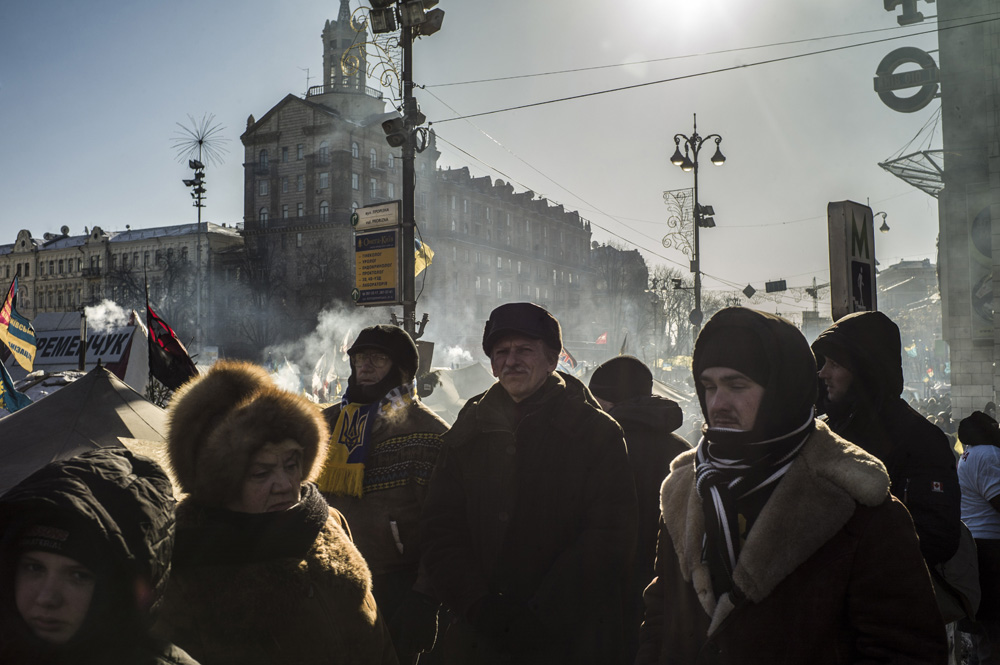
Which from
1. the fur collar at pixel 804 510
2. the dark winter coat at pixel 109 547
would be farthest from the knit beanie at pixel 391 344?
the fur collar at pixel 804 510


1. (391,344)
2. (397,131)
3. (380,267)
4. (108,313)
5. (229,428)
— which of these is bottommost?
(229,428)

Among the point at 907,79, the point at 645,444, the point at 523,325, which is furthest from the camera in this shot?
the point at 907,79

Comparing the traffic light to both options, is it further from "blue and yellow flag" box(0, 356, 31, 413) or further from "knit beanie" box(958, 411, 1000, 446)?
"knit beanie" box(958, 411, 1000, 446)

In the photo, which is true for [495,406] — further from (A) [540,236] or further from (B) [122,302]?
(A) [540,236]

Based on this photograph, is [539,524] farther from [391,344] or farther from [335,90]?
[335,90]

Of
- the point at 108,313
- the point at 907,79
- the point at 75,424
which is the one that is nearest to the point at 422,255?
the point at 75,424

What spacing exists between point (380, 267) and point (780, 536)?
9547 millimetres

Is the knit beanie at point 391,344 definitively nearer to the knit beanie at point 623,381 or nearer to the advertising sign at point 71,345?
the knit beanie at point 623,381

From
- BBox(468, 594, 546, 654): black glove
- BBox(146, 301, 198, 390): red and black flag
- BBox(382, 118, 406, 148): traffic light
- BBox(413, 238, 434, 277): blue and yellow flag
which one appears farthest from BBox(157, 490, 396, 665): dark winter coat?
BBox(413, 238, 434, 277): blue and yellow flag

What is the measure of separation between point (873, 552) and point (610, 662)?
1.52 meters

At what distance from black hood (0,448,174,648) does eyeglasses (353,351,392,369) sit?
7.83 ft

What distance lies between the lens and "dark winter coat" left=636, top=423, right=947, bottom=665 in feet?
5.83

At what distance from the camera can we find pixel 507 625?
2760 mm

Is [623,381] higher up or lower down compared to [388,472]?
higher up
